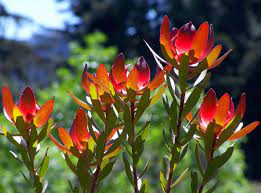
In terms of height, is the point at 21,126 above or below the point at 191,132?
above

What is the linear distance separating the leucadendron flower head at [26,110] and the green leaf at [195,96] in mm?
190

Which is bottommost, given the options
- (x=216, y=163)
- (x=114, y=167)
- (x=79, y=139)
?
(x=216, y=163)

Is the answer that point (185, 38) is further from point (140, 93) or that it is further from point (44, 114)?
point (44, 114)

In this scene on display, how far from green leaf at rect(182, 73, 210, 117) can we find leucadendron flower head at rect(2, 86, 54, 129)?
190mm

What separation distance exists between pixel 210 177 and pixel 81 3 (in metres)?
17.7

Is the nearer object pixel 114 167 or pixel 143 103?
pixel 143 103

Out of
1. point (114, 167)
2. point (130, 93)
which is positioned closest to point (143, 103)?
→ point (130, 93)

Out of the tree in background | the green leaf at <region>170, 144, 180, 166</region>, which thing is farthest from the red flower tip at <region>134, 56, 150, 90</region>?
the tree in background

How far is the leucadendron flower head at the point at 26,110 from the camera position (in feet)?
2.39

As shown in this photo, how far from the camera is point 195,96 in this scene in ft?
2.34

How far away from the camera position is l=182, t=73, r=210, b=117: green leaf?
2.33 ft

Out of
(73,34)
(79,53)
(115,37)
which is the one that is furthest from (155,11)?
(79,53)

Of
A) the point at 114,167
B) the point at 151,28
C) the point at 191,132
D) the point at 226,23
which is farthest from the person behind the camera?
the point at 226,23

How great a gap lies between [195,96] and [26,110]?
0.24 m
